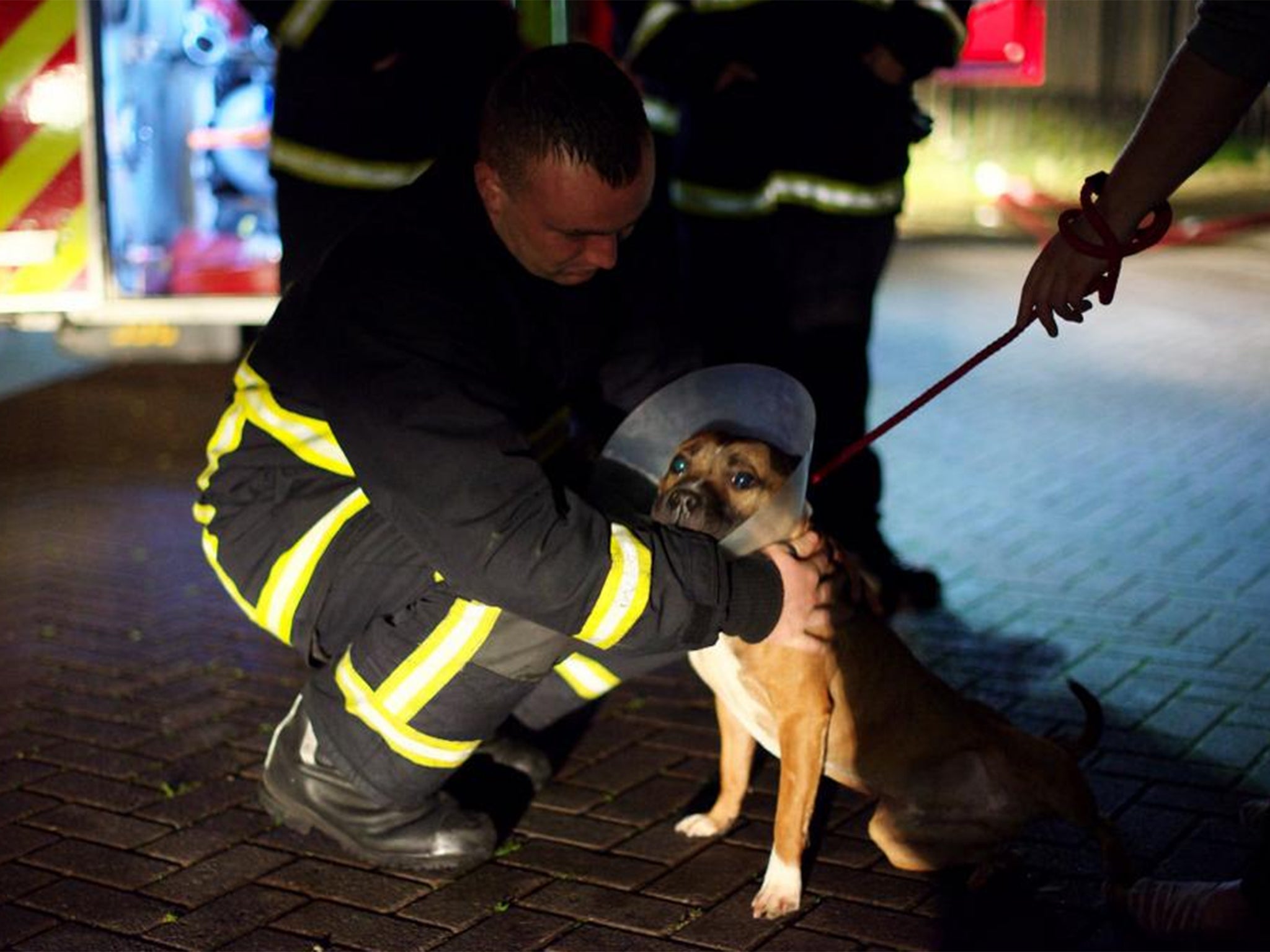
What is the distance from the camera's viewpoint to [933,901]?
3.07 m

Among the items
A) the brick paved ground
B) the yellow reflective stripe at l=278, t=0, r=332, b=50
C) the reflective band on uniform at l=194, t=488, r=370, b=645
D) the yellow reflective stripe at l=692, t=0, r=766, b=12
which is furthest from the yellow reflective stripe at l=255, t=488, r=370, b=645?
the yellow reflective stripe at l=692, t=0, r=766, b=12

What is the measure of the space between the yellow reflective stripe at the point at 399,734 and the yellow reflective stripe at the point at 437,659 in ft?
0.08

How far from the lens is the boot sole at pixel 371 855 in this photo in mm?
3242

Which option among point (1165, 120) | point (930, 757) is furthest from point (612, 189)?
point (930, 757)

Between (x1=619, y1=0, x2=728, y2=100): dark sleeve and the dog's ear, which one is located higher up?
(x1=619, y1=0, x2=728, y2=100): dark sleeve

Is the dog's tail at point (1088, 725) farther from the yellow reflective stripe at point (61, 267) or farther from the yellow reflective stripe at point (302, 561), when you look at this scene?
the yellow reflective stripe at point (61, 267)

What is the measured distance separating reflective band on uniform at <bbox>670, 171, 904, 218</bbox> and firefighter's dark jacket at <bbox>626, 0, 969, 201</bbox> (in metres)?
0.01

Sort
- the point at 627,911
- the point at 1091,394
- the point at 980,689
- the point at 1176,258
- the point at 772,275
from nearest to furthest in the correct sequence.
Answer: the point at 627,911 → the point at 980,689 → the point at 772,275 → the point at 1091,394 → the point at 1176,258

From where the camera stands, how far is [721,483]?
306 centimetres

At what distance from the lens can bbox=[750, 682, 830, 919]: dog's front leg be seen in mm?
3010

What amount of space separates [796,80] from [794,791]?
2423mm

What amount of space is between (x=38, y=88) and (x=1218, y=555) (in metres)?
5.09

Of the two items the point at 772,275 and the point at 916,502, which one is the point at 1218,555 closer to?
the point at 916,502

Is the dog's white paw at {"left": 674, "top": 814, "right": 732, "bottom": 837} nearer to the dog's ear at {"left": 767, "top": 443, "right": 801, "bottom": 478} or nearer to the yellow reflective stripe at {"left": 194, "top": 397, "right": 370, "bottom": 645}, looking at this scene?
the dog's ear at {"left": 767, "top": 443, "right": 801, "bottom": 478}
